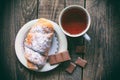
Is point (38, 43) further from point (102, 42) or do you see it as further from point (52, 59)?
point (102, 42)

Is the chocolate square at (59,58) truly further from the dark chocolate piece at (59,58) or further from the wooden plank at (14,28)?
the wooden plank at (14,28)

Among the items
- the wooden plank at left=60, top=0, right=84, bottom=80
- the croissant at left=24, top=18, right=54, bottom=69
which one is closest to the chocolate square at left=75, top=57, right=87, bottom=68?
the wooden plank at left=60, top=0, right=84, bottom=80

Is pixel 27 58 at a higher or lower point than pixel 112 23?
lower

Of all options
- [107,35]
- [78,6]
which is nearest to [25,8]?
[78,6]

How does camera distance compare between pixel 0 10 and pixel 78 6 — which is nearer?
pixel 78 6

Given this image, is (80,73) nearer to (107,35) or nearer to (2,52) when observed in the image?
(107,35)

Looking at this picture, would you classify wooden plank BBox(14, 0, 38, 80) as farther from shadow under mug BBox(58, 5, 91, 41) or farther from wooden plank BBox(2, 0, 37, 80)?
shadow under mug BBox(58, 5, 91, 41)
